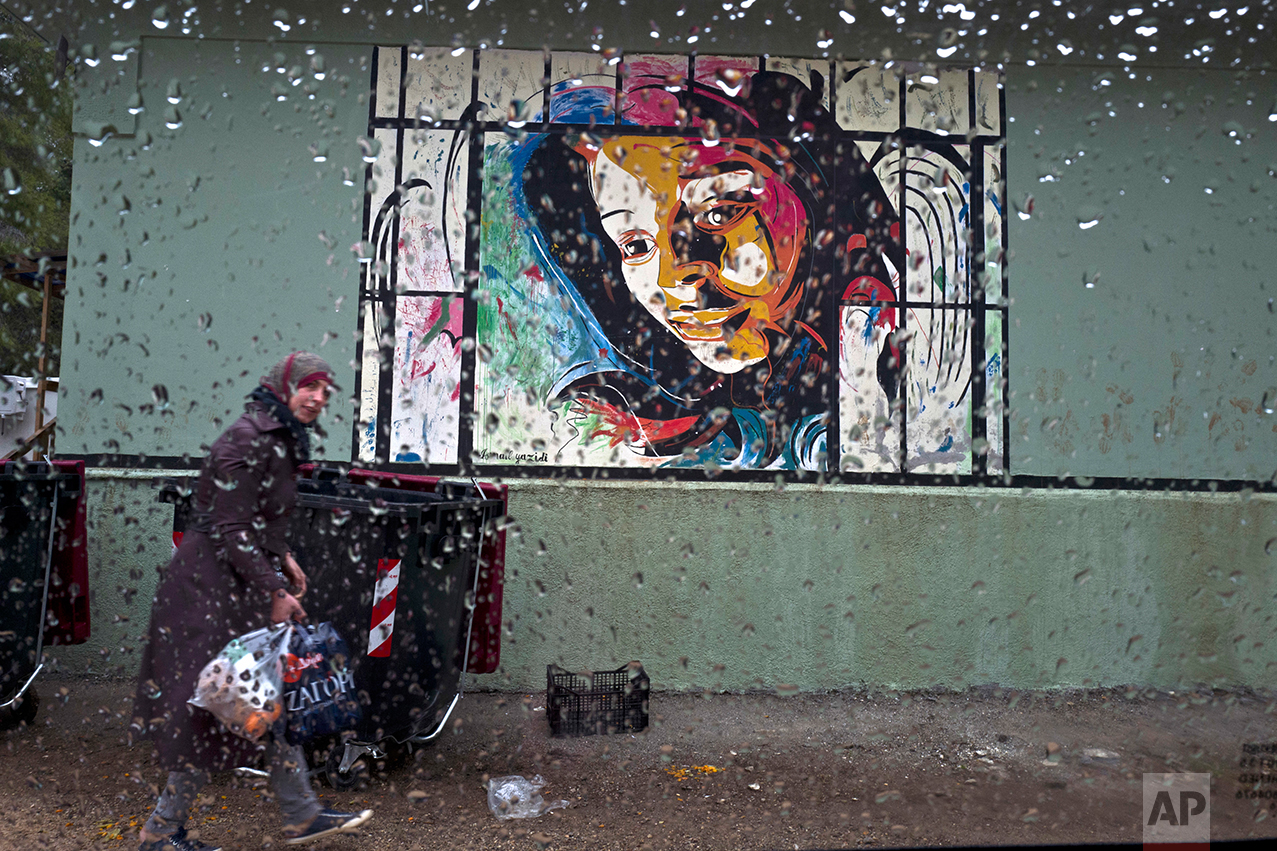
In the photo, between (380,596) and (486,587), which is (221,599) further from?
(486,587)

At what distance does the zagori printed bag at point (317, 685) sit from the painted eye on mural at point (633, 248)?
9.00 feet

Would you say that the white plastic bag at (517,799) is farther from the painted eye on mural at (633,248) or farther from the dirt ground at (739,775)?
the painted eye on mural at (633,248)

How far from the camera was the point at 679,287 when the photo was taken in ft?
15.0

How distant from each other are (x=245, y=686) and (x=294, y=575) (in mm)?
409

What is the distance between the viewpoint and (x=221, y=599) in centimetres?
226

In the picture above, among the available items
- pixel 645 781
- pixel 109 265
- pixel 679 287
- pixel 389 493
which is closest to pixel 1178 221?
pixel 679 287

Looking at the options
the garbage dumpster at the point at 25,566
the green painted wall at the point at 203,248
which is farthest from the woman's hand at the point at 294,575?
the green painted wall at the point at 203,248

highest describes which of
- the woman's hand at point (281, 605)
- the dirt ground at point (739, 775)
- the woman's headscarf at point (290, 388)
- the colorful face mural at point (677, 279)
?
the colorful face mural at point (677, 279)

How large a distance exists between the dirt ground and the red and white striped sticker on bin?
0.58m

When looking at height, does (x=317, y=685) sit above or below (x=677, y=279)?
below

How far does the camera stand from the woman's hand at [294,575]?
2434 mm

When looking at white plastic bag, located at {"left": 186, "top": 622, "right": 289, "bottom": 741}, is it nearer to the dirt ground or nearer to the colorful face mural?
the dirt ground

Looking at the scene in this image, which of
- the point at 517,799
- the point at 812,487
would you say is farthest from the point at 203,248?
the point at 812,487

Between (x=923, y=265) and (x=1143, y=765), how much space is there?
2820mm
